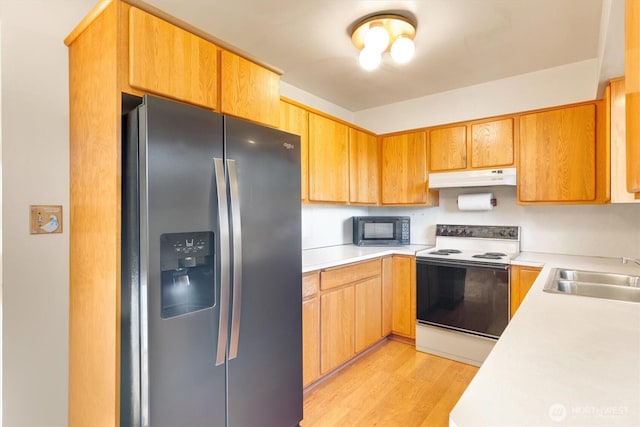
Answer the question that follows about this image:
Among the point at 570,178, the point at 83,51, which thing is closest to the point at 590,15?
Result: the point at 570,178

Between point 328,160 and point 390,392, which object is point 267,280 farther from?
point 328,160

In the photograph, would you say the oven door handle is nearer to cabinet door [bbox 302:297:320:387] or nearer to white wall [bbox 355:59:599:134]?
cabinet door [bbox 302:297:320:387]

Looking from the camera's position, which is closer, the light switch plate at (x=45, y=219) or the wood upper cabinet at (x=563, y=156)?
the light switch plate at (x=45, y=219)

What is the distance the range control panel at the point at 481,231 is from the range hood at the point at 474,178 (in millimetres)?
486

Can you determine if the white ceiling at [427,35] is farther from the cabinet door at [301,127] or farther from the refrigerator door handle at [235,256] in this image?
the refrigerator door handle at [235,256]

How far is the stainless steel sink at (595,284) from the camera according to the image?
1.68 m

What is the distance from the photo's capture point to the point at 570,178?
2.47 meters

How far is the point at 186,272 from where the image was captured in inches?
53.0

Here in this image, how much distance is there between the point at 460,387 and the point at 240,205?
6.88 feet

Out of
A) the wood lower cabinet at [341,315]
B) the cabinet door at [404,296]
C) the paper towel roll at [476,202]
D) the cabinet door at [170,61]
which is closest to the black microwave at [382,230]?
the cabinet door at [404,296]

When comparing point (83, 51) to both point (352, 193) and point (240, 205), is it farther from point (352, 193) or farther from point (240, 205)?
point (352, 193)

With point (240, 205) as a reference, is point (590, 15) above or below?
above

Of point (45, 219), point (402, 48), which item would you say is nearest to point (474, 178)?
point (402, 48)

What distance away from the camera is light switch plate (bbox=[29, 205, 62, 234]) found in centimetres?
144
